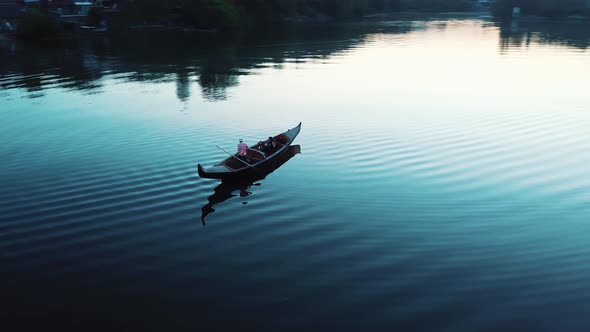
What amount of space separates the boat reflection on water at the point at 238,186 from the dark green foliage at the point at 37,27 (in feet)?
350

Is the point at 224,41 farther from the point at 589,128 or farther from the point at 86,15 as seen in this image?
the point at 589,128

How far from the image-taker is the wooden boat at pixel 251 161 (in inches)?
1176

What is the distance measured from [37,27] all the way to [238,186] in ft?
360

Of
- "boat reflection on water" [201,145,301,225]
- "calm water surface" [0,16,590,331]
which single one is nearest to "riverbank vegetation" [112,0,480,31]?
"calm water surface" [0,16,590,331]

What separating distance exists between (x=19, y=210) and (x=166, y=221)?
8.20 m

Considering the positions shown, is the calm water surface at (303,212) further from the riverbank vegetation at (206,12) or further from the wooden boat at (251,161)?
the riverbank vegetation at (206,12)

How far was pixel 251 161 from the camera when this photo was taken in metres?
32.2

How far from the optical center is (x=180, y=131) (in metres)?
42.1

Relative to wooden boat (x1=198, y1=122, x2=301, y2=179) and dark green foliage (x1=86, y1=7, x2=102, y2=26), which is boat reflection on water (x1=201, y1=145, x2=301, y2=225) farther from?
dark green foliage (x1=86, y1=7, x2=102, y2=26)

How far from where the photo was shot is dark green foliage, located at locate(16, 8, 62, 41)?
378 ft

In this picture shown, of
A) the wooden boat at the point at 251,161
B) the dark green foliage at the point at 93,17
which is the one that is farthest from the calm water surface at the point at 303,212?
the dark green foliage at the point at 93,17

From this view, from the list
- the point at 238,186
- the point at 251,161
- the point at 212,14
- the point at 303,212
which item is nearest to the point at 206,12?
the point at 212,14

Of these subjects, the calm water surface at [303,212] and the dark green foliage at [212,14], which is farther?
the dark green foliage at [212,14]

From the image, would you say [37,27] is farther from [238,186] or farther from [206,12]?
[238,186]
